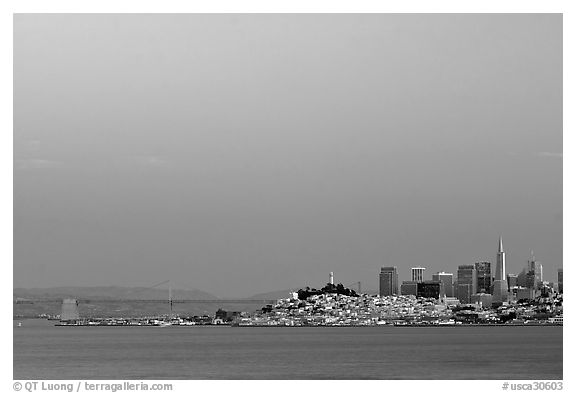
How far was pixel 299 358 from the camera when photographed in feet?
75.5

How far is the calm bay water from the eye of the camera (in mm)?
18547

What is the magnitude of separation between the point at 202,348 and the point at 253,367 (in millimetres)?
7606

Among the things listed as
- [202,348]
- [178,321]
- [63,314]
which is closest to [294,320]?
A: [178,321]

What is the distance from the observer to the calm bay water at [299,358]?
18.5m
